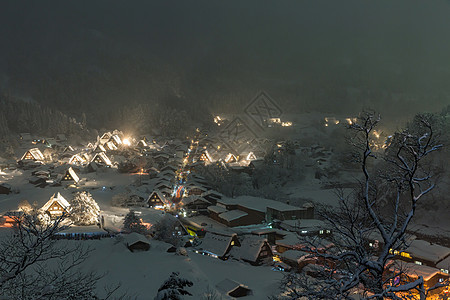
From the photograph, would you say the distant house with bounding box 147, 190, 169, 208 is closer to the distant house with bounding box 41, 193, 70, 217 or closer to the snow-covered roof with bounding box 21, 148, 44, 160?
the distant house with bounding box 41, 193, 70, 217

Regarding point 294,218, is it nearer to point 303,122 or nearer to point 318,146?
point 318,146

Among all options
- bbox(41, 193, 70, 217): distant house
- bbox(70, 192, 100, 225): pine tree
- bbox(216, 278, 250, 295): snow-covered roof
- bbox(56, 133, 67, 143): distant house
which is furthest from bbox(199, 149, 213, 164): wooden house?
bbox(216, 278, 250, 295): snow-covered roof

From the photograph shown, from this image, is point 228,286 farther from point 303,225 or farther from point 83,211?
point 83,211

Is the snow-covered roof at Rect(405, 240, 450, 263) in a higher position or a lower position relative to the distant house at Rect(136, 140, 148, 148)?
lower

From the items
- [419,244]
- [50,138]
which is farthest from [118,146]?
[419,244]

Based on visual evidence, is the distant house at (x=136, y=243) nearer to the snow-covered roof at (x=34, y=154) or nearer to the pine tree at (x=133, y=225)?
the pine tree at (x=133, y=225)
